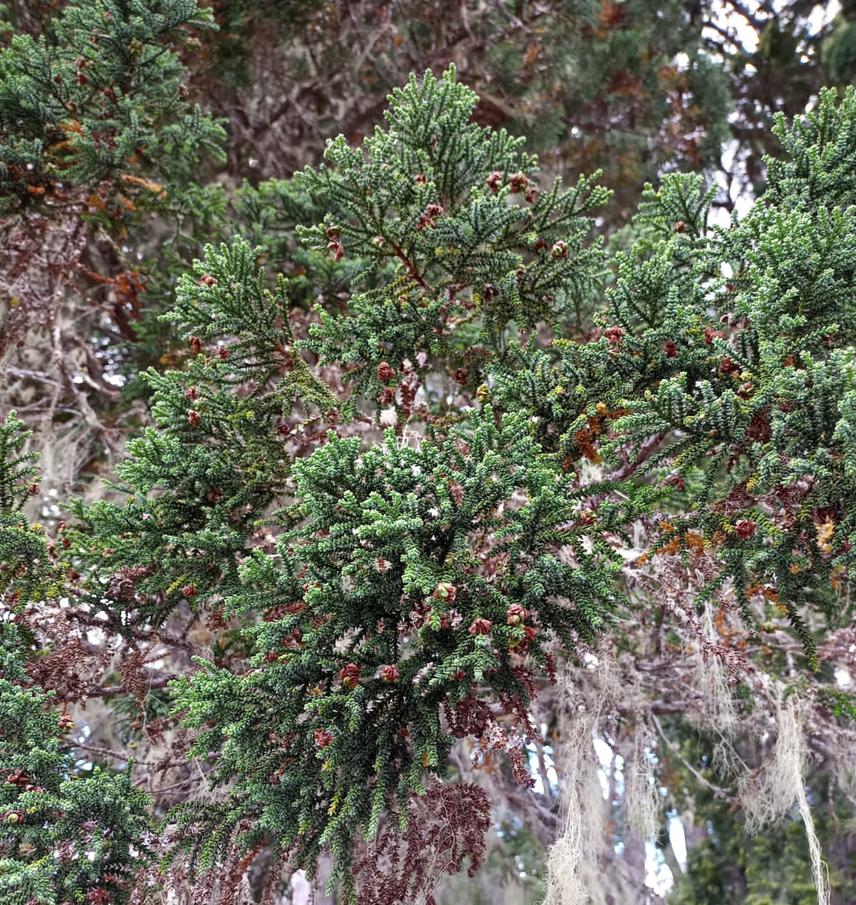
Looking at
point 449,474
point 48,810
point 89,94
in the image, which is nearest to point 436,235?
point 449,474

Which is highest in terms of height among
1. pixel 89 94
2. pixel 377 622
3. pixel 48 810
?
pixel 89 94

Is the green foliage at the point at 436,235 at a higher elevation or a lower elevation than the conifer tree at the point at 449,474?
higher

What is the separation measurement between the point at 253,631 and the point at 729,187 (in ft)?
27.7

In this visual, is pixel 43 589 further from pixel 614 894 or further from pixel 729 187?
pixel 729 187

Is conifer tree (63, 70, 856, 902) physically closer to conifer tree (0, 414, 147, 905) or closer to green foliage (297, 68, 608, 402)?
green foliage (297, 68, 608, 402)

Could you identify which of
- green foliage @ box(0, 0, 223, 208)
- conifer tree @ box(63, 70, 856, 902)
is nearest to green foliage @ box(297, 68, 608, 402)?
conifer tree @ box(63, 70, 856, 902)

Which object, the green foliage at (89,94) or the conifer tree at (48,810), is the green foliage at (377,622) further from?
the green foliage at (89,94)

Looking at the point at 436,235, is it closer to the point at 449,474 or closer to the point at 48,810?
the point at 449,474

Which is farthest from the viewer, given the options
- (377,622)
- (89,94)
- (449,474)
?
(89,94)

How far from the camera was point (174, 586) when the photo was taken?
3061mm

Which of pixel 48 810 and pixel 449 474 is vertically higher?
pixel 449 474

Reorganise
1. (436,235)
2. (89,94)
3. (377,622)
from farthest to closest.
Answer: (89,94)
(436,235)
(377,622)

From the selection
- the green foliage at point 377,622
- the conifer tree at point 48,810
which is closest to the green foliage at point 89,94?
the conifer tree at point 48,810

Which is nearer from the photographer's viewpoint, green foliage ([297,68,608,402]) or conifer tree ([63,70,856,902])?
conifer tree ([63,70,856,902])
